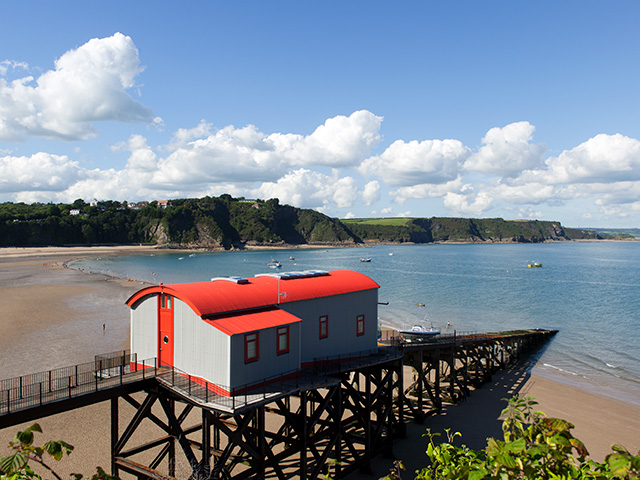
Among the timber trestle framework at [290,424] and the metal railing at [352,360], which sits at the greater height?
the metal railing at [352,360]

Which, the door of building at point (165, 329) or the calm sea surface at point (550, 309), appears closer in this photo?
the door of building at point (165, 329)

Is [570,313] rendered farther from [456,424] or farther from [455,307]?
[456,424]

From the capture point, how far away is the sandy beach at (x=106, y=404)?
78.4 ft

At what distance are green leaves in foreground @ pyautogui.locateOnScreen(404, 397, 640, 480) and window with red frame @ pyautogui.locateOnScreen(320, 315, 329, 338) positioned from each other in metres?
18.0

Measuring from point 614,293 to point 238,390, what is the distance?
9319cm

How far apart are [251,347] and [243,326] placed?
3.03ft

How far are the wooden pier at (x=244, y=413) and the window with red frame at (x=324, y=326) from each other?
129 cm

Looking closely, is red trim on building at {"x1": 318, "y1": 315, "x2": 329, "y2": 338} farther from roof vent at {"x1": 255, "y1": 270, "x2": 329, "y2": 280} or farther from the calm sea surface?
the calm sea surface

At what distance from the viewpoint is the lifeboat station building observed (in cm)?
1783

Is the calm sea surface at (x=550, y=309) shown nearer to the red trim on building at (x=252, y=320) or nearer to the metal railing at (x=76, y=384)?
the red trim on building at (x=252, y=320)

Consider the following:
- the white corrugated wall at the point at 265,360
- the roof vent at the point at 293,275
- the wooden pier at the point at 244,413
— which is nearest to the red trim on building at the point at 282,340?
the white corrugated wall at the point at 265,360

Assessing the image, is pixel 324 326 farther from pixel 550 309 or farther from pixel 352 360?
pixel 550 309

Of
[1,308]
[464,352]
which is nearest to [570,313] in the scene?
[464,352]

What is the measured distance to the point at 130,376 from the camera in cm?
1844
